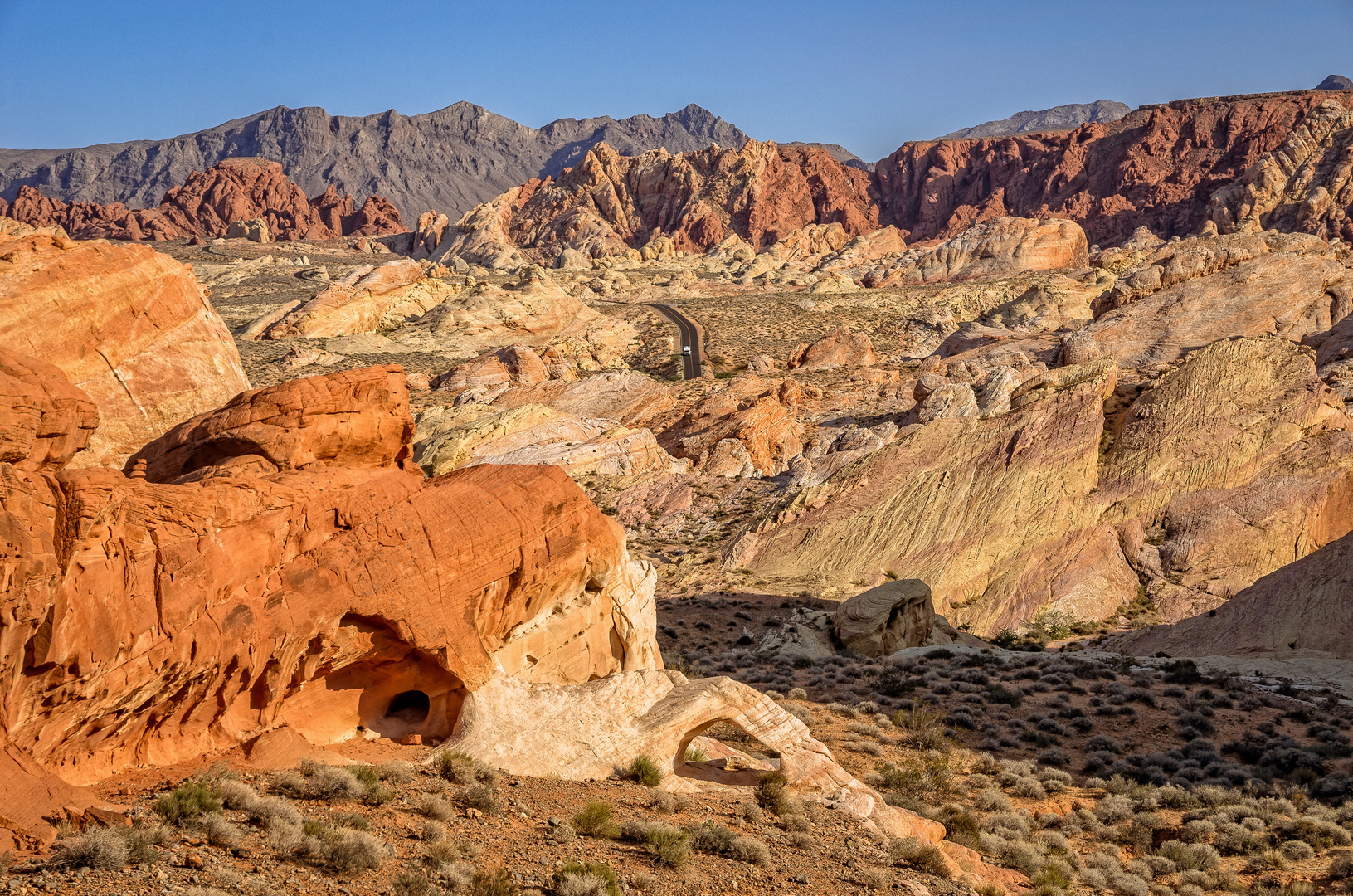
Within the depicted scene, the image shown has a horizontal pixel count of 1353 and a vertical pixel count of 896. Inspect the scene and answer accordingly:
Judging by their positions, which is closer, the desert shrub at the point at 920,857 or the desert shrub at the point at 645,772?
the desert shrub at the point at 920,857

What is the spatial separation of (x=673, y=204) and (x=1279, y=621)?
15828 cm

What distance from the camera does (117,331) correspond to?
19766 millimetres

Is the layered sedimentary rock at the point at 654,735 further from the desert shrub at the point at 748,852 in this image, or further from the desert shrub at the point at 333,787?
the desert shrub at the point at 333,787

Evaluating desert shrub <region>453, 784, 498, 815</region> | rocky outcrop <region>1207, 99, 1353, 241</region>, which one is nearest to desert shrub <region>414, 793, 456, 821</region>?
desert shrub <region>453, 784, 498, 815</region>

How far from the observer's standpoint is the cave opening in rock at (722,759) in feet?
44.7

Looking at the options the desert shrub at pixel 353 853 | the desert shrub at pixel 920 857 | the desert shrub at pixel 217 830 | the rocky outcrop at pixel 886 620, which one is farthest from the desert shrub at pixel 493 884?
the rocky outcrop at pixel 886 620

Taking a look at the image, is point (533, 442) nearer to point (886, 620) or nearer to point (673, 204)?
point (886, 620)

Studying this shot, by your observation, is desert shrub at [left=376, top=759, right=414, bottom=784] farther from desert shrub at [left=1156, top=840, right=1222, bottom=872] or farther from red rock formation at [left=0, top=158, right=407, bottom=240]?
red rock formation at [left=0, top=158, right=407, bottom=240]

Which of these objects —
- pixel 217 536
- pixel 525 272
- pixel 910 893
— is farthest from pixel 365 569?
pixel 525 272

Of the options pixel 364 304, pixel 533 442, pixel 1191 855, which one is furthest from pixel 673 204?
pixel 1191 855

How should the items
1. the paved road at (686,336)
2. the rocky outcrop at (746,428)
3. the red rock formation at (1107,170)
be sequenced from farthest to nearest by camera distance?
the red rock formation at (1107,170) < the paved road at (686,336) < the rocky outcrop at (746,428)

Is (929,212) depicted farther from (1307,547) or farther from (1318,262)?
(1307,547)

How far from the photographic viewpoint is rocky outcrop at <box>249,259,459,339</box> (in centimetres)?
7812

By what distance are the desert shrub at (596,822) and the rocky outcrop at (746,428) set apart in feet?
116
